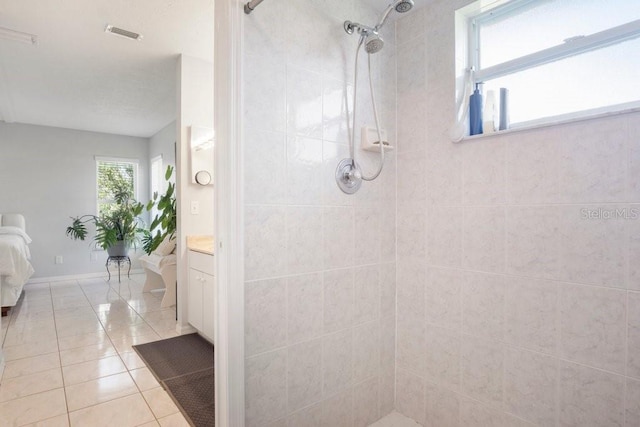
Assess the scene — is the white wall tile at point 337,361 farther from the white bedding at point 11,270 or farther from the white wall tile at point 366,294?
the white bedding at point 11,270

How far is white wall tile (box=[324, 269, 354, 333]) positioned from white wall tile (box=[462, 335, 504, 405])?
555mm

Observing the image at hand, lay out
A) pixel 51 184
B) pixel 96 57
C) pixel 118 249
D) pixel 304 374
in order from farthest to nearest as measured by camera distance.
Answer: pixel 51 184, pixel 118 249, pixel 96 57, pixel 304 374

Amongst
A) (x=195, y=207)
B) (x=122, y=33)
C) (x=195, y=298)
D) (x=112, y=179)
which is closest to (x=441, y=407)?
(x=195, y=298)

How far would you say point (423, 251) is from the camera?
1.76m

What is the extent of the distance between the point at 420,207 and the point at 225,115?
1050mm

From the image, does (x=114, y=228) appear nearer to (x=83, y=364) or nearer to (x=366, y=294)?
(x=83, y=364)

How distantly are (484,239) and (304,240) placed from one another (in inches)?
31.5

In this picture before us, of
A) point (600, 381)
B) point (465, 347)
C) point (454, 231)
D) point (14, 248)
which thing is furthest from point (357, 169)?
point (14, 248)

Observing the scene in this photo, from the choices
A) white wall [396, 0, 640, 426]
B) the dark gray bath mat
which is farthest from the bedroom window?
white wall [396, 0, 640, 426]

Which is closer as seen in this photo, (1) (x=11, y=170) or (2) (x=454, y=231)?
(2) (x=454, y=231)

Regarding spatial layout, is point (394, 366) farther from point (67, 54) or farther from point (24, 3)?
point (67, 54)

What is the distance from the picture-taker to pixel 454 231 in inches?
64.5

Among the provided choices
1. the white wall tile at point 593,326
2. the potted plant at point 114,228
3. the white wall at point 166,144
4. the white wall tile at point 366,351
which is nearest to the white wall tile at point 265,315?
the white wall tile at point 366,351

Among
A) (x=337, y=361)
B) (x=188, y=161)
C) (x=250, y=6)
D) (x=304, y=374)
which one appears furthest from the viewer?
(x=188, y=161)
